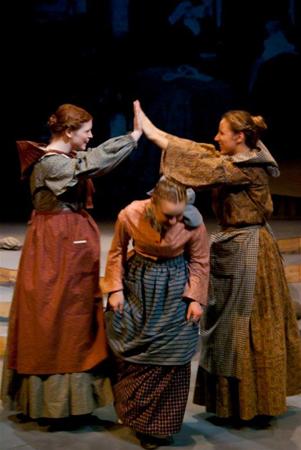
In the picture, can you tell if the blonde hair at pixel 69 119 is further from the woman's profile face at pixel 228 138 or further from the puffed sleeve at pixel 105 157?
the woman's profile face at pixel 228 138

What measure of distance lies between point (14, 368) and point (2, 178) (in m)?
6.02

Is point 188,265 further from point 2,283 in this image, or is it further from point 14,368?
point 2,283

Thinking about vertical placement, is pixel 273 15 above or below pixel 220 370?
above

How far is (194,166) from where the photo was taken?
Result: 3326 millimetres

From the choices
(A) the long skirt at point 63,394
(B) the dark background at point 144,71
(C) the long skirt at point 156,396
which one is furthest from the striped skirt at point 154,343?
(B) the dark background at point 144,71

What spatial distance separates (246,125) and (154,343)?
956 millimetres

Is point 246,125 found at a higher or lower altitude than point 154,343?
higher

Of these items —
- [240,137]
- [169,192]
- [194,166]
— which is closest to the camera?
[169,192]

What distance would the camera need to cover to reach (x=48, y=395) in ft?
11.0

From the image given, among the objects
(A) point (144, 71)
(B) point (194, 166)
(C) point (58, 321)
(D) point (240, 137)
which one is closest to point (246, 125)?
(D) point (240, 137)

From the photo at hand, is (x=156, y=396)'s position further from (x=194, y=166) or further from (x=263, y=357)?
(x=194, y=166)

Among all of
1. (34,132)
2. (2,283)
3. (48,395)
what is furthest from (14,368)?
(34,132)

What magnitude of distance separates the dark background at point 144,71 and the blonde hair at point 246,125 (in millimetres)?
4785

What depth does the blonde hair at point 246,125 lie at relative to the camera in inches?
134
